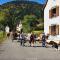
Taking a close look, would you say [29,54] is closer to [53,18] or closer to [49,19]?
[53,18]

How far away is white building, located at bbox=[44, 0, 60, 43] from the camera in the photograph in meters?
38.7

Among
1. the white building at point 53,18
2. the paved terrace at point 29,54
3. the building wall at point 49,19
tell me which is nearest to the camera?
the paved terrace at point 29,54

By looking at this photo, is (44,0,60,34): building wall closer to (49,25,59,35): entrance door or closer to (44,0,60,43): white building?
(44,0,60,43): white building

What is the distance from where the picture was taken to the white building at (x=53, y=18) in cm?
3869

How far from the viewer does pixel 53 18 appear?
134 feet

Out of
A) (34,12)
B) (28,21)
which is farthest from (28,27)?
(34,12)

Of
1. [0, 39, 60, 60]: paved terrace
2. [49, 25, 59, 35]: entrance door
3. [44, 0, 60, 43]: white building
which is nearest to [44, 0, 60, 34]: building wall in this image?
[44, 0, 60, 43]: white building

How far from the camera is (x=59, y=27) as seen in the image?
38062 millimetres

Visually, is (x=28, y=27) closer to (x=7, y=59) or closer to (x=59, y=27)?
(x=59, y=27)

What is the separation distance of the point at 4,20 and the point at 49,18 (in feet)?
160

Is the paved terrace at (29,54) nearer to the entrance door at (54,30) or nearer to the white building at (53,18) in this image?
the white building at (53,18)

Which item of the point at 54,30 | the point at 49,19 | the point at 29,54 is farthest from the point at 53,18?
the point at 29,54

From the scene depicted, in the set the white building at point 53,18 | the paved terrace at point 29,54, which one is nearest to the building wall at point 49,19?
the white building at point 53,18

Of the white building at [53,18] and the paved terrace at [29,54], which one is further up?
the white building at [53,18]
